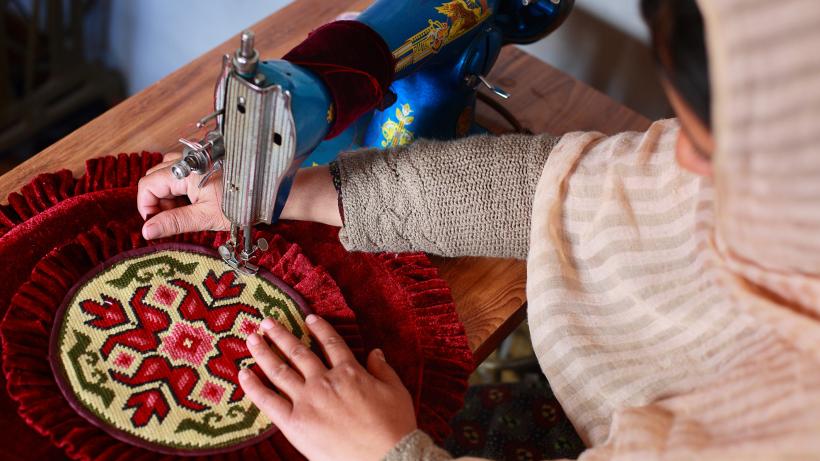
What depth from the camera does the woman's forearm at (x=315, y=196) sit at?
88 centimetres

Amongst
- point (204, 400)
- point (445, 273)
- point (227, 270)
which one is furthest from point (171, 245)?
point (445, 273)

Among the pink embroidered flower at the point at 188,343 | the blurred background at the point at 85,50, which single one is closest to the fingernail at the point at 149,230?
the pink embroidered flower at the point at 188,343

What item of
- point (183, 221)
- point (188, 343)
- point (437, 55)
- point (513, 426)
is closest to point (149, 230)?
point (183, 221)

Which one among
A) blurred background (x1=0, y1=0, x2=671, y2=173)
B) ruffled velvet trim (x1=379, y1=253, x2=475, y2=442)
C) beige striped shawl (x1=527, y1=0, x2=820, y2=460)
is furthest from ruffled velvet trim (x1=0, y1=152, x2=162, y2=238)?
blurred background (x1=0, y1=0, x2=671, y2=173)

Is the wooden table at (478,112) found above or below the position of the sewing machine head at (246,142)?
below

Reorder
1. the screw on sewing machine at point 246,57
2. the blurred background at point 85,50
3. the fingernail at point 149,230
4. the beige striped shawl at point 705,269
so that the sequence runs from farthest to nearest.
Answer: the blurred background at point 85,50, the fingernail at point 149,230, the screw on sewing machine at point 246,57, the beige striped shawl at point 705,269

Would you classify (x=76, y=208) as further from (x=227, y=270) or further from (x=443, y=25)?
(x=443, y=25)

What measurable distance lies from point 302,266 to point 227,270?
83 mm

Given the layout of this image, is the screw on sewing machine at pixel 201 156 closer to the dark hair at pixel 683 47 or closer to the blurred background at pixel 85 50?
the dark hair at pixel 683 47

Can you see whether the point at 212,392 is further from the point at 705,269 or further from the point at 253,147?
the point at 705,269

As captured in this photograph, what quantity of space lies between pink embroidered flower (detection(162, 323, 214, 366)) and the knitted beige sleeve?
0.61 feet

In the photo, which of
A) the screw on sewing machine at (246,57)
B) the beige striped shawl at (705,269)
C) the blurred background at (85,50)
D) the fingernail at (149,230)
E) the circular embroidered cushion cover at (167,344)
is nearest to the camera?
the beige striped shawl at (705,269)

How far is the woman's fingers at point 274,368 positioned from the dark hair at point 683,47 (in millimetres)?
444

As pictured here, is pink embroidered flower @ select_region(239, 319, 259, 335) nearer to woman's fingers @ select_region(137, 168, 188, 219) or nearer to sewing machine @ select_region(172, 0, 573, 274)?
sewing machine @ select_region(172, 0, 573, 274)
